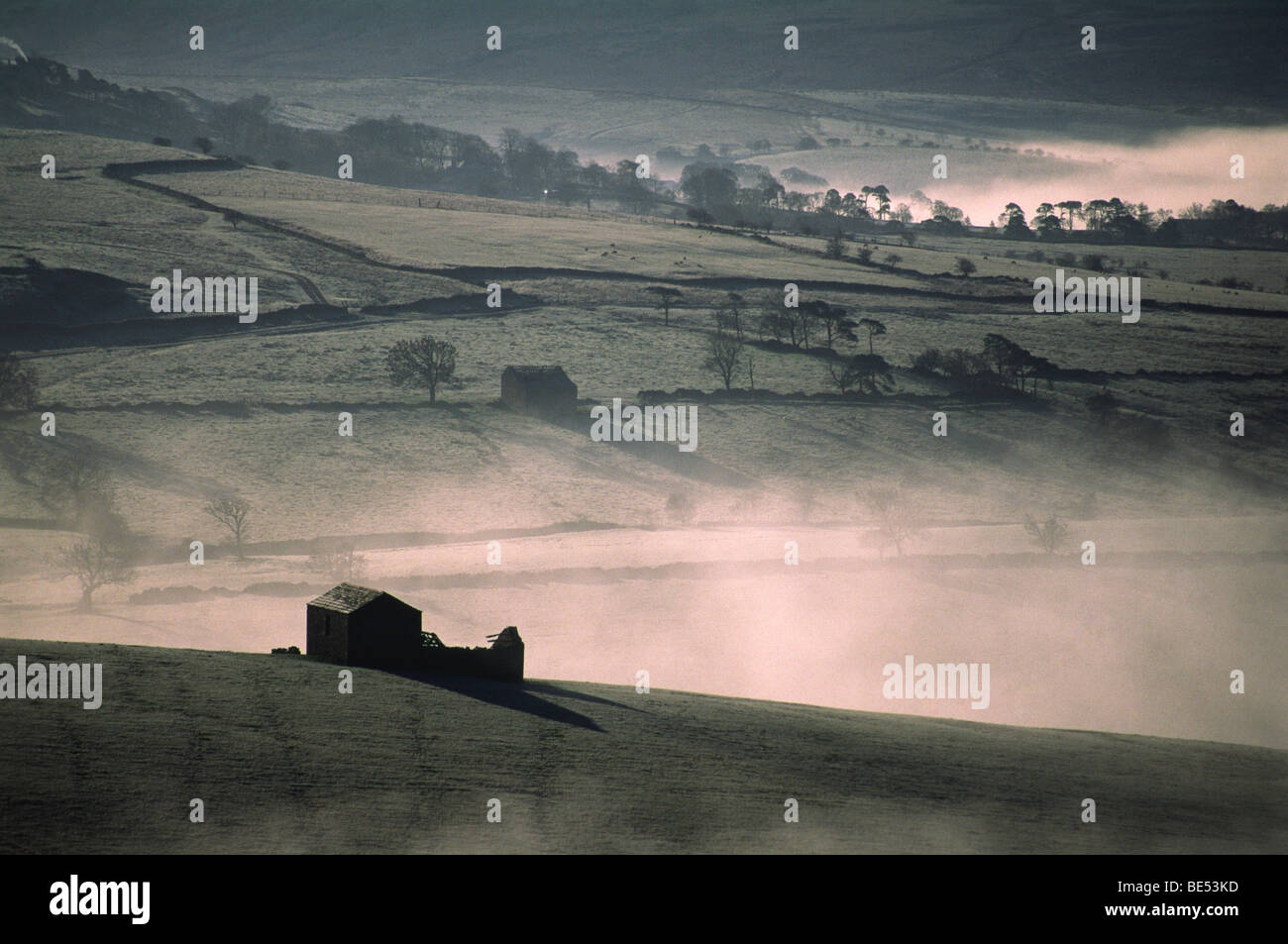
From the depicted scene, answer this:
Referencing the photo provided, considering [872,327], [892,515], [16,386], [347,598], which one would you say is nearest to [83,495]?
[16,386]

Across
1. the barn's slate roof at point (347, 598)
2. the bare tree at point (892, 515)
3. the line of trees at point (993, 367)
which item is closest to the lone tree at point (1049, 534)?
the bare tree at point (892, 515)

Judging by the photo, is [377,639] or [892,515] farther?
[892,515]

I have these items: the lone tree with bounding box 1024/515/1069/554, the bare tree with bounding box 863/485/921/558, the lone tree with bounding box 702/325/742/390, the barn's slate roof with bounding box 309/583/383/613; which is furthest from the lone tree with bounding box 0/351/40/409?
the lone tree with bounding box 1024/515/1069/554

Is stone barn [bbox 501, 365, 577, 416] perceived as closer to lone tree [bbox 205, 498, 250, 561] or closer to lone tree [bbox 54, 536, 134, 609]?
lone tree [bbox 205, 498, 250, 561]

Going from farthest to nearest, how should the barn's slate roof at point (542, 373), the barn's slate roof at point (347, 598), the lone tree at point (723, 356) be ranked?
the lone tree at point (723, 356)
the barn's slate roof at point (542, 373)
the barn's slate roof at point (347, 598)

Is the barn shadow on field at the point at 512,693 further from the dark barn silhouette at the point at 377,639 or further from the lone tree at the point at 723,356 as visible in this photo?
the lone tree at the point at 723,356

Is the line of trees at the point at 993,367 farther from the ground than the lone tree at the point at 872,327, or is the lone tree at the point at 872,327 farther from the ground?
the lone tree at the point at 872,327

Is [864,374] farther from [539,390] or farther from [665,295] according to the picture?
[665,295]

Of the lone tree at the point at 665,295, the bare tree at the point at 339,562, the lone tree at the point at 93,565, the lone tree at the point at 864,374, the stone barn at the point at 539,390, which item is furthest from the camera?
the lone tree at the point at 665,295
